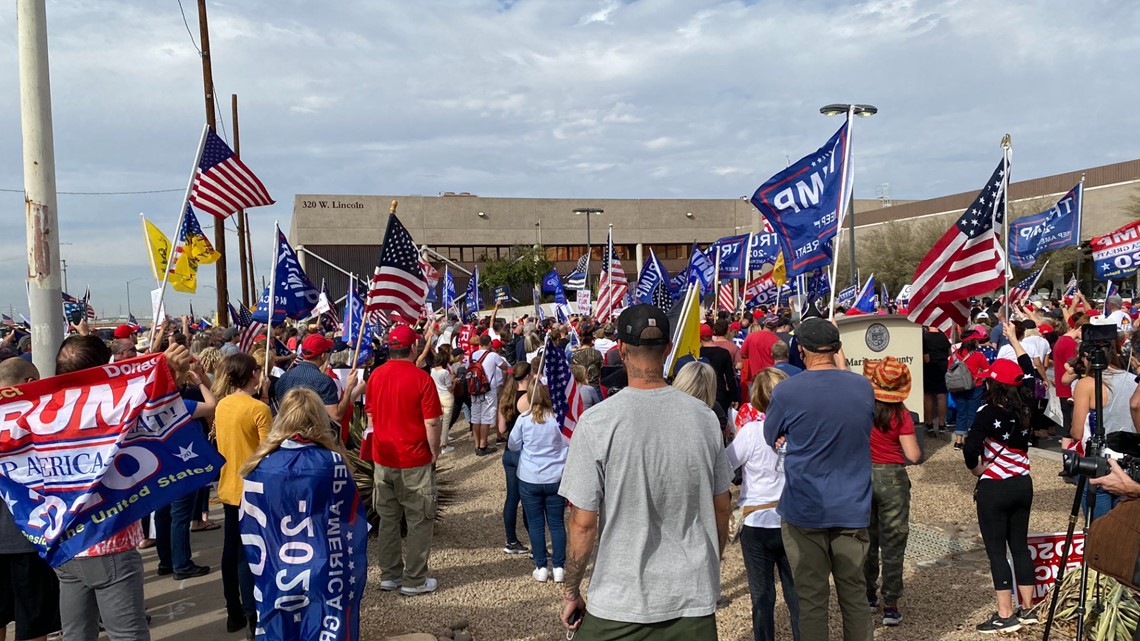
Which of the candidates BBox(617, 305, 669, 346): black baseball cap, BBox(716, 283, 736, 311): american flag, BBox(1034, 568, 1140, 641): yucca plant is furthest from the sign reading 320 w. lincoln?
BBox(716, 283, 736, 311): american flag

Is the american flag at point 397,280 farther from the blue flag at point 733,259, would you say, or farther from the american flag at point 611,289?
the blue flag at point 733,259

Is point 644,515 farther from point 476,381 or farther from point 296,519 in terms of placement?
point 476,381

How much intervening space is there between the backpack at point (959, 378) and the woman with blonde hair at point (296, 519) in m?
9.26

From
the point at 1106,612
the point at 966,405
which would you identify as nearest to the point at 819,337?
the point at 1106,612

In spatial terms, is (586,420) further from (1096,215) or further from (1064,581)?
(1096,215)

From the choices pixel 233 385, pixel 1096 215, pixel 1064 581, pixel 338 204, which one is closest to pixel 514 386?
pixel 233 385

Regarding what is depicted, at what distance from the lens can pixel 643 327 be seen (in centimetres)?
302

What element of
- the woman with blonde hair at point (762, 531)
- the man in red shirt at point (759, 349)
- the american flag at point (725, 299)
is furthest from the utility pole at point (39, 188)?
the american flag at point (725, 299)

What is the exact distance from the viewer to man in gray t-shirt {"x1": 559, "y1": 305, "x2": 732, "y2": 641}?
284 centimetres

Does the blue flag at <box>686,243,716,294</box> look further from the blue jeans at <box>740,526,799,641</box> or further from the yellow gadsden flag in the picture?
the blue jeans at <box>740,526,799,641</box>

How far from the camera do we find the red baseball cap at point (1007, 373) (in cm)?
493

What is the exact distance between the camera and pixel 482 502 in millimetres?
8930

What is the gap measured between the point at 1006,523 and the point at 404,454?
13.4 ft

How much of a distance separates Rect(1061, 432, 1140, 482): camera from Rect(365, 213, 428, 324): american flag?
6047 millimetres
